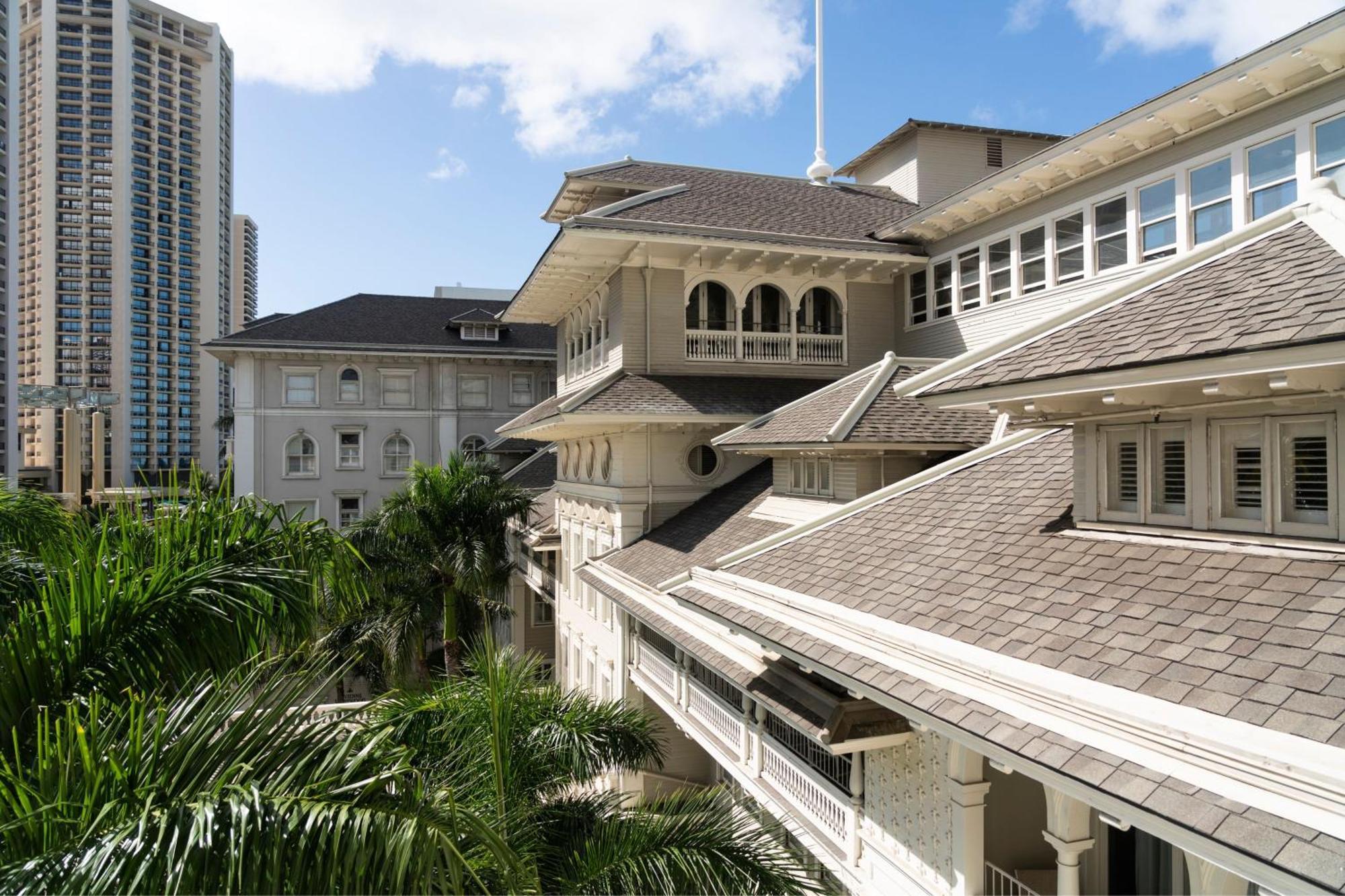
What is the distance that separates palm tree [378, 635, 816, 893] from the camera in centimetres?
652

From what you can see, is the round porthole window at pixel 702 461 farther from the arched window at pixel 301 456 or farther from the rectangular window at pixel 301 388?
the rectangular window at pixel 301 388

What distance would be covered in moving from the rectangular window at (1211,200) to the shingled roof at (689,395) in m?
8.06

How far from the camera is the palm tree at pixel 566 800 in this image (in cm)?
652

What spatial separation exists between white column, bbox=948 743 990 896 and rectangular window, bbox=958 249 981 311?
41.4 ft

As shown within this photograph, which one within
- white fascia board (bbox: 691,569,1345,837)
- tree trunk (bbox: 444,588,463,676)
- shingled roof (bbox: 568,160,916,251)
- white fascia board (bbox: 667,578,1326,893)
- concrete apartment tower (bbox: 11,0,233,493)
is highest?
concrete apartment tower (bbox: 11,0,233,493)

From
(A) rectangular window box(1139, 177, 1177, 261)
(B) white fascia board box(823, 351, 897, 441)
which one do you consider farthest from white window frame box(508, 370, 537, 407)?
(A) rectangular window box(1139, 177, 1177, 261)

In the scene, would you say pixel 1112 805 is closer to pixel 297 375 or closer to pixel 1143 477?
pixel 1143 477

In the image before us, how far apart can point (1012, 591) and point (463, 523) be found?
19.4m

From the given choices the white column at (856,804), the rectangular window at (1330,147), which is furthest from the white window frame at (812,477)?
the rectangular window at (1330,147)

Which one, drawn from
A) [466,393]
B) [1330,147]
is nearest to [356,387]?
[466,393]

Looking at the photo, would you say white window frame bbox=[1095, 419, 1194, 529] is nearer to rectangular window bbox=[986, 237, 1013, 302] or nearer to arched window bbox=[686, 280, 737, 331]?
rectangular window bbox=[986, 237, 1013, 302]

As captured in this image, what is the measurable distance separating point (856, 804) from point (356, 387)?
1468 inches

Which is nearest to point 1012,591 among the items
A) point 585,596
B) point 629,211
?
point 629,211

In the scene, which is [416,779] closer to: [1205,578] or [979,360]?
[1205,578]
